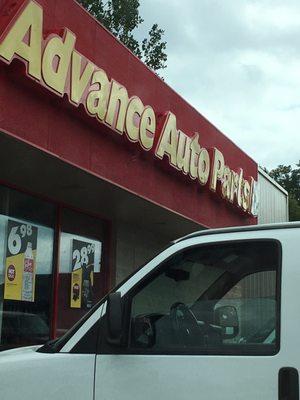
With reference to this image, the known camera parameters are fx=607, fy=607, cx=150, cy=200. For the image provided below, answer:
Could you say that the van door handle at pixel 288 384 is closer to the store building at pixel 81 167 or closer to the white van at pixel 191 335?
the white van at pixel 191 335

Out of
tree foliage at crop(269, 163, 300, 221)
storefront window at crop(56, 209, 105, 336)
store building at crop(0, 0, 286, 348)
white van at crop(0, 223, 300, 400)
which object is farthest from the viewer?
tree foliage at crop(269, 163, 300, 221)

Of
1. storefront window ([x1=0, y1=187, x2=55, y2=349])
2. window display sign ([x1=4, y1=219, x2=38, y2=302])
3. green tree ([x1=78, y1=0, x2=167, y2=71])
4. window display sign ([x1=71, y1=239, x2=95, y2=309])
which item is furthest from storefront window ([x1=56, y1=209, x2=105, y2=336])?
green tree ([x1=78, y1=0, x2=167, y2=71])

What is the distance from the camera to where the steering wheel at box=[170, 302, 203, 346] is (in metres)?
3.16

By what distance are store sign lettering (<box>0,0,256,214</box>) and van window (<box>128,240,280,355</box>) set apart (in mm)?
Answer: 3775

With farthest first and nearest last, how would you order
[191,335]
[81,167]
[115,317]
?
[81,167]
[191,335]
[115,317]

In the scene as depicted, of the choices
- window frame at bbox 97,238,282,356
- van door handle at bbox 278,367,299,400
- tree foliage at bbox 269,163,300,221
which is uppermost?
tree foliage at bbox 269,163,300,221

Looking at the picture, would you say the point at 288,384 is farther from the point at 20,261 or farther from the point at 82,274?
the point at 82,274

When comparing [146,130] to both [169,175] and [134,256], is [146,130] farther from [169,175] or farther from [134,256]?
[134,256]

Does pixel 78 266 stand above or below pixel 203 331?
above

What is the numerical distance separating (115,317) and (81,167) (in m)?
4.60

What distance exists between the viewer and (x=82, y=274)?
10156 millimetres

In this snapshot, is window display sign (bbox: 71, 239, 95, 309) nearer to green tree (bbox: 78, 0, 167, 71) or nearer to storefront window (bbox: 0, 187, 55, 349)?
storefront window (bbox: 0, 187, 55, 349)

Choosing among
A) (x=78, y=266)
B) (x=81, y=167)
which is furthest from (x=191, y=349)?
(x=78, y=266)

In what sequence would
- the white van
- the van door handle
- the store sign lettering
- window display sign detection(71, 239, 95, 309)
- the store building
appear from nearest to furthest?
the van door handle → the white van → the store sign lettering → the store building → window display sign detection(71, 239, 95, 309)
